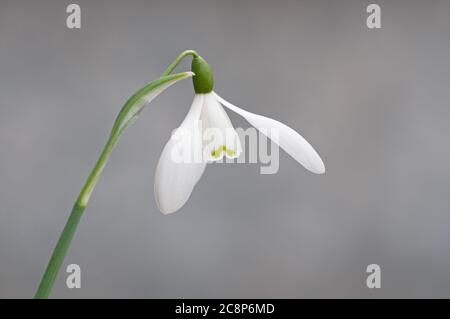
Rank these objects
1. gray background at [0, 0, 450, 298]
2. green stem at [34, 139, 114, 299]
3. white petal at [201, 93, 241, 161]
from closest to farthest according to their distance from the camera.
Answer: green stem at [34, 139, 114, 299], white petal at [201, 93, 241, 161], gray background at [0, 0, 450, 298]

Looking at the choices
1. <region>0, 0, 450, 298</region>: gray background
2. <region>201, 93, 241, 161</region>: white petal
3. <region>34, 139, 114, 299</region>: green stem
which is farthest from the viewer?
<region>0, 0, 450, 298</region>: gray background

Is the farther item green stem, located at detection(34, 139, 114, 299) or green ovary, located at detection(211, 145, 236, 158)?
green ovary, located at detection(211, 145, 236, 158)

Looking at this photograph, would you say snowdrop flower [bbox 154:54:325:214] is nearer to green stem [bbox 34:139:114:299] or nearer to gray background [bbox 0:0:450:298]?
green stem [bbox 34:139:114:299]

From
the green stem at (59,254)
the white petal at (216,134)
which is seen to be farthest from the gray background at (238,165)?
the green stem at (59,254)

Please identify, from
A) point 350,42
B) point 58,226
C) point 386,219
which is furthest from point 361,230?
point 58,226

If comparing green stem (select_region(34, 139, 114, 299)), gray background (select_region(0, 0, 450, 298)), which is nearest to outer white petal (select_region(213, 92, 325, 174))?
green stem (select_region(34, 139, 114, 299))

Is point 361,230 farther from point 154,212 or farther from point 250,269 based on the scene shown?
point 154,212

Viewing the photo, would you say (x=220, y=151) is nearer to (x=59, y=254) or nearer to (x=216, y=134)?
(x=216, y=134)

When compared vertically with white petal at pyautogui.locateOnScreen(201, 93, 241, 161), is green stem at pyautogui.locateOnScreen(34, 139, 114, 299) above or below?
below
